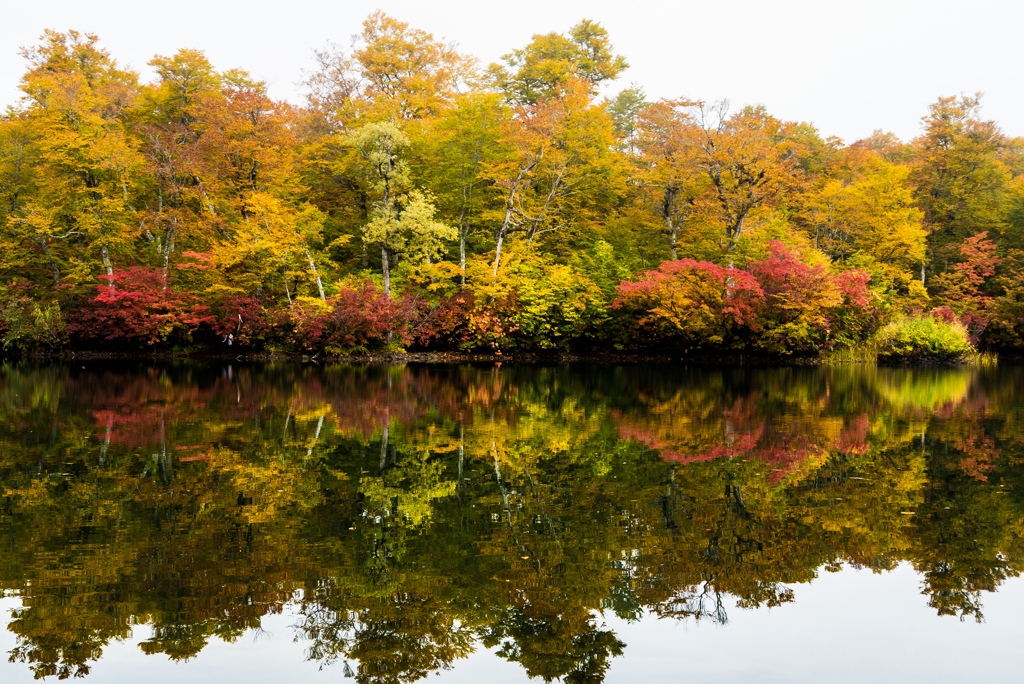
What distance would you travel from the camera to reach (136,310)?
29812 millimetres

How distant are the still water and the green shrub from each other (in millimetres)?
20597

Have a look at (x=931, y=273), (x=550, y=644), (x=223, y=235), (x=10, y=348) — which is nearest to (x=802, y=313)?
(x=931, y=273)

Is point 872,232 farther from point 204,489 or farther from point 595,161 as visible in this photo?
point 204,489

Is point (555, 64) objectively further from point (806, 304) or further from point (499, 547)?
point (499, 547)

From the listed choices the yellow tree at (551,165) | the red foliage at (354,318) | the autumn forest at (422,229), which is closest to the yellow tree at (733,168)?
the autumn forest at (422,229)

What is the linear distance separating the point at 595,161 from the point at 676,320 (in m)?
8.73

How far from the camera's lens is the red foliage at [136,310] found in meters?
30.0

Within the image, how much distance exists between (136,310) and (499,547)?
95.0ft

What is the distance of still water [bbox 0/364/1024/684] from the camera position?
13.2 feet

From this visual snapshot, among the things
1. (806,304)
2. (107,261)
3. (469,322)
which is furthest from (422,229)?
(806,304)

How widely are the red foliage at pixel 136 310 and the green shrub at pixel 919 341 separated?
2909cm

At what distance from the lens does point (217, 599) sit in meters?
4.50

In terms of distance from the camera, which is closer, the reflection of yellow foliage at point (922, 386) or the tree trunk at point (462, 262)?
the reflection of yellow foliage at point (922, 386)

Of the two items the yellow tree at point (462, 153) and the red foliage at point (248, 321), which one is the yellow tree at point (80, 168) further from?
the yellow tree at point (462, 153)
